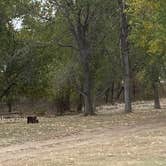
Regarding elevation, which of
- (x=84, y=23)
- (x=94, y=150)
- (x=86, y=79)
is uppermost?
(x=84, y=23)

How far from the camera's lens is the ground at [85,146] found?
1441 cm

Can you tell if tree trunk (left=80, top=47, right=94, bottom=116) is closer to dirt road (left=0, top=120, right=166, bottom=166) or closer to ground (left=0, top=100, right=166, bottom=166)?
ground (left=0, top=100, right=166, bottom=166)

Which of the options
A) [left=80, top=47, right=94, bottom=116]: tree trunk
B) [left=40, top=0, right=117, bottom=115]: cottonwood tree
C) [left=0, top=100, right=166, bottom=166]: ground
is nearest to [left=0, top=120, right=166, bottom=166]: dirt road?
[left=0, top=100, right=166, bottom=166]: ground

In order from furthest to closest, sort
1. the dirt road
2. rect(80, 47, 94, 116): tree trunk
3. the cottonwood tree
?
rect(80, 47, 94, 116): tree trunk, the cottonwood tree, the dirt road

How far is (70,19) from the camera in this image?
1453 inches

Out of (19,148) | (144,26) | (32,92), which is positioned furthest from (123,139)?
(32,92)

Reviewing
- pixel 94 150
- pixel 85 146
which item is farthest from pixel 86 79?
pixel 94 150

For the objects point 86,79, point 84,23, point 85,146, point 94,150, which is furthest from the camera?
point 86,79

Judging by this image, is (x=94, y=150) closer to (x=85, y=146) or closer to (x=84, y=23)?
(x=85, y=146)

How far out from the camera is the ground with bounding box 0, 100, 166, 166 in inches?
567

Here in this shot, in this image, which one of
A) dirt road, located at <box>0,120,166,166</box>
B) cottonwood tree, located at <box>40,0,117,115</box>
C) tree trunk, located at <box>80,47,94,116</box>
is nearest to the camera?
dirt road, located at <box>0,120,166,166</box>

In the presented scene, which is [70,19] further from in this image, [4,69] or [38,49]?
[4,69]

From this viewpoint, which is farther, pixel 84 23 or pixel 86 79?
pixel 86 79

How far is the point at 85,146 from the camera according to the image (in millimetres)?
18156
